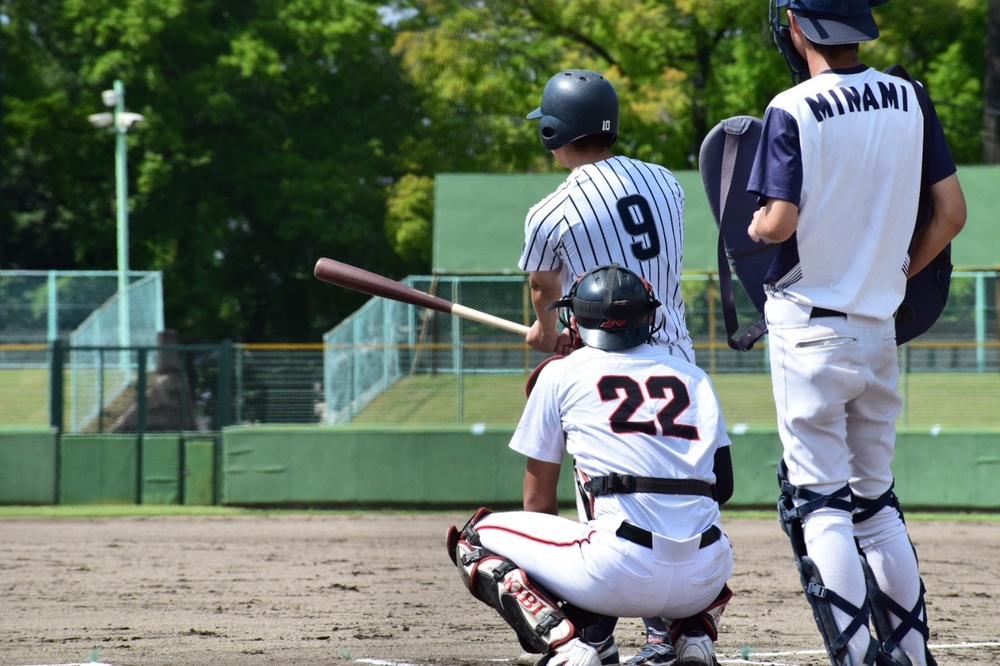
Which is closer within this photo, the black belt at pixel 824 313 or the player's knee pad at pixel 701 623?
the black belt at pixel 824 313

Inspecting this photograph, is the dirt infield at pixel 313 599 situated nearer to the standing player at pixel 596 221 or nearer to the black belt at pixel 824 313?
the standing player at pixel 596 221

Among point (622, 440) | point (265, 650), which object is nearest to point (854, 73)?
point (622, 440)

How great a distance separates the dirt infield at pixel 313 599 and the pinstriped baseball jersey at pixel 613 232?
153 centimetres

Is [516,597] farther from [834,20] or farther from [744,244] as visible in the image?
[834,20]

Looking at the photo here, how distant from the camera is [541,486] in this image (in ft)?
13.8

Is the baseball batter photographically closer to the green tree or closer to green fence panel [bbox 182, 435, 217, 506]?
green fence panel [bbox 182, 435, 217, 506]

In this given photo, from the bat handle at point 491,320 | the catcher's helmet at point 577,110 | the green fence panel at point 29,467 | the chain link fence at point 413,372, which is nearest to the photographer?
the catcher's helmet at point 577,110

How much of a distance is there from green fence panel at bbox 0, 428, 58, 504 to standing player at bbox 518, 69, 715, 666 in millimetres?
10981

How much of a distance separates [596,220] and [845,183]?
39.1 inches

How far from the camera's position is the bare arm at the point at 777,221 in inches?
147

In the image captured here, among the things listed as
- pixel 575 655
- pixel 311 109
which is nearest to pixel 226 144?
pixel 311 109

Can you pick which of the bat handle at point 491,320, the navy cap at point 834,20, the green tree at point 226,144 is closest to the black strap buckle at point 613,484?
the bat handle at point 491,320

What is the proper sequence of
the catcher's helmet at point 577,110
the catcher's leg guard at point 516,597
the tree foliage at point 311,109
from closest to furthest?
1. the catcher's leg guard at point 516,597
2. the catcher's helmet at point 577,110
3. the tree foliage at point 311,109

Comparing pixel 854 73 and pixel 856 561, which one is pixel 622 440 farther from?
pixel 854 73
